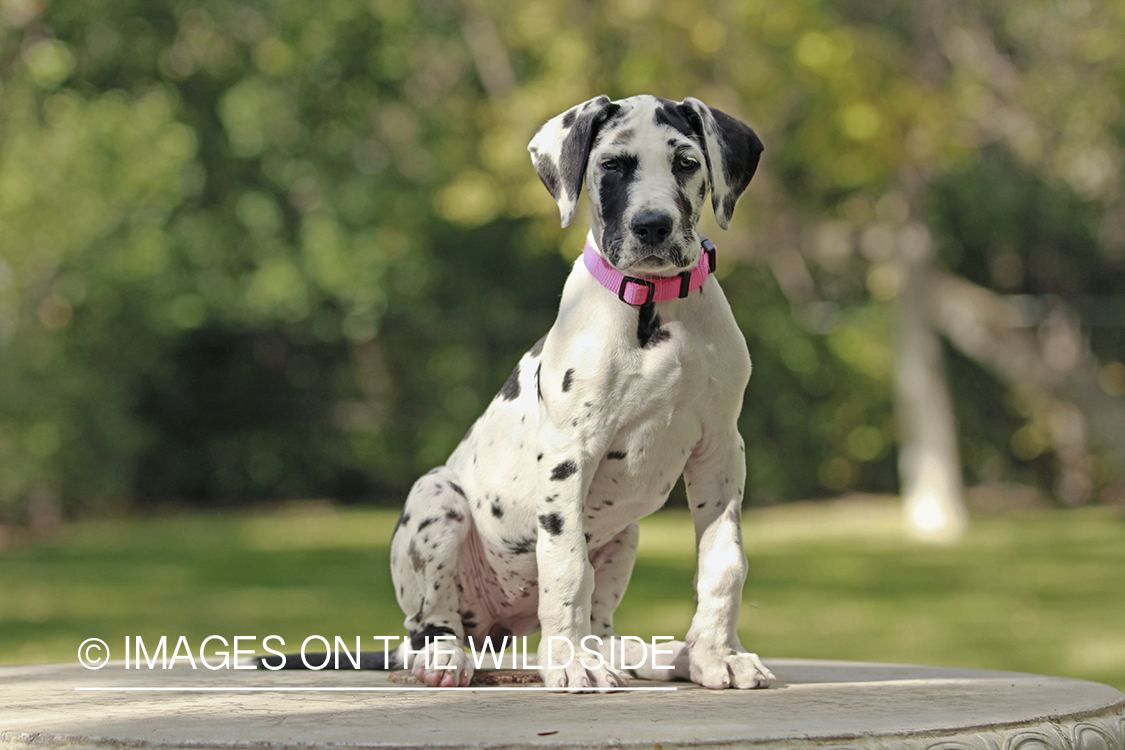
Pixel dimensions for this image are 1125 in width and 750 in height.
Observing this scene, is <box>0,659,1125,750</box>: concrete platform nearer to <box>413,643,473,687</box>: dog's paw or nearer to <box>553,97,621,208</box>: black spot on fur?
<box>413,643,473,687</box>: dog's paw

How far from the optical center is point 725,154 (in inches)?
131

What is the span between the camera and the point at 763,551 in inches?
501

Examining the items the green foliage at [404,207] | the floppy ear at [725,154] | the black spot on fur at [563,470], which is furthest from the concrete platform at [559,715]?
the green foliage at [404,207]

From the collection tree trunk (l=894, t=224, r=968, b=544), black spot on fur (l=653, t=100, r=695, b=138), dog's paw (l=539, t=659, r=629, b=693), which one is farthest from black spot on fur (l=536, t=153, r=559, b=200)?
tree trunk (l=894, t=224, r=968, b=544)

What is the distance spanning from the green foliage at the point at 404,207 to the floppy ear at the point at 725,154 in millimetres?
10810

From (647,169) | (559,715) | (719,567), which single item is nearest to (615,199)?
(647,169)

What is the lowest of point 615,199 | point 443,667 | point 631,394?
point 443,667

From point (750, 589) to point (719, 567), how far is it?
23.1ft

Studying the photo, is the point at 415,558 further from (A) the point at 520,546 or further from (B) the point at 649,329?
(B) the point at 649,329

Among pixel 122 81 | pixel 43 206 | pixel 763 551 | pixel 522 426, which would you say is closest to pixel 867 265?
pixel 763 551

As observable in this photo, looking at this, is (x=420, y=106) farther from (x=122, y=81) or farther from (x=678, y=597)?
(x=678, y=597)

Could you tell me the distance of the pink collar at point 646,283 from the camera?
3.20m

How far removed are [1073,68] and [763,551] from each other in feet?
25.1

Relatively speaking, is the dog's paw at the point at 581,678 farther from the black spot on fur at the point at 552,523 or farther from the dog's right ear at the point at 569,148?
the dog's right ear at the point at 569,148
